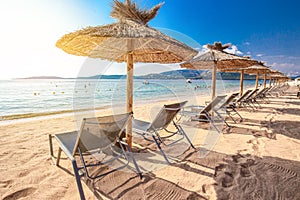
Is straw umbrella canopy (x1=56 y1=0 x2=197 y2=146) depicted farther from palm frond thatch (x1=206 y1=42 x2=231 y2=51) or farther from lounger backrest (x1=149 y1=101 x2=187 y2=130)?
palm frond thatch (x1=206 y1=42 x2=231 y2=51)

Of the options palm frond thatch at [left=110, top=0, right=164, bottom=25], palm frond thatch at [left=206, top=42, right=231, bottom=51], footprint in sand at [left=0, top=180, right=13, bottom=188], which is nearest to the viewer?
footprint in sand at [left=0, top=180, right=13, bottom=188]

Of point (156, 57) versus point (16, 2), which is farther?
point (16, 2)

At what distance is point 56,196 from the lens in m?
1.71

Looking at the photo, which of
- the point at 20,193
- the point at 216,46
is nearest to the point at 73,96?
the point at 216,46

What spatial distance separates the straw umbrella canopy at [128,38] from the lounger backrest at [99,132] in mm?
679

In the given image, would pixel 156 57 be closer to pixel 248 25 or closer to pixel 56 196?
pixel 56 196

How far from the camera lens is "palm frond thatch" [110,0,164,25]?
2.51m

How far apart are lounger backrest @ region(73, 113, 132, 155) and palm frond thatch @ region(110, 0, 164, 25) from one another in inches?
58.2

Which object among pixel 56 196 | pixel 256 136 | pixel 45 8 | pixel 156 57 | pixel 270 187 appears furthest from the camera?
pixel 45 8

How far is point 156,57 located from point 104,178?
2.75 metres

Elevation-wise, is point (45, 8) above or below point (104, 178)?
above

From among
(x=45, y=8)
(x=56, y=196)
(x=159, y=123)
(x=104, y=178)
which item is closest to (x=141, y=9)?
(x=159, y=123)

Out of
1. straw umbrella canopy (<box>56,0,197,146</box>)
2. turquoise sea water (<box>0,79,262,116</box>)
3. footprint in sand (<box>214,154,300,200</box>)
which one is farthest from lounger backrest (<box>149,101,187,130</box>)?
turquoise sea water (<box>0,79,262,116</box>)

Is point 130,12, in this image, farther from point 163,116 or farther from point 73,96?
point 73,96
